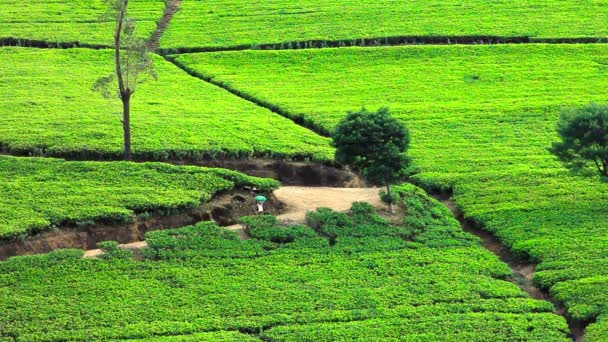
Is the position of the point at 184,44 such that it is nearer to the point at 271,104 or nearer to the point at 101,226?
the point at 271,104

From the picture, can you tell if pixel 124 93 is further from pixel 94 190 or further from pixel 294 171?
pixel 294 171

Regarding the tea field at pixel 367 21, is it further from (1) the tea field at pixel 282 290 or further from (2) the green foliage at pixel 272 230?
(1) the tea field at pixel 282 290

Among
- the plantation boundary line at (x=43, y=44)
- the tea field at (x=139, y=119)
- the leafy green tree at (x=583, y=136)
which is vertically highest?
the plantation boundary line at (x=43, y=44)

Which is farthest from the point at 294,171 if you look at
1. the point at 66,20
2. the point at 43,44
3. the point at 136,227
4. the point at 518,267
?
the point at 66,20

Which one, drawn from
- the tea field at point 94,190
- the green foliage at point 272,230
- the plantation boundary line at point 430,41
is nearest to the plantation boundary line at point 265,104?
the plantation boundary line at point 430,41

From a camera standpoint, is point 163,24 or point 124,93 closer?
point 124,93
